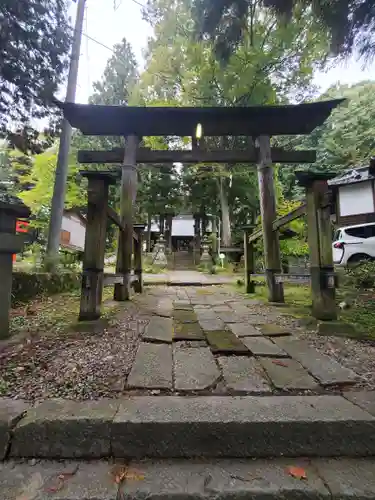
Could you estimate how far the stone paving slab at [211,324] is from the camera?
2609mm

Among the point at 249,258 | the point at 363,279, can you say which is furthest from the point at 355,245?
the point at 249,258

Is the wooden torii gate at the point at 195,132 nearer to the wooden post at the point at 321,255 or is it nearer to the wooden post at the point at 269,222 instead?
the wooden post at the point at 269,222

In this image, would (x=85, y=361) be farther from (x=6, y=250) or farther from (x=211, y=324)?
(x=211, y=324)

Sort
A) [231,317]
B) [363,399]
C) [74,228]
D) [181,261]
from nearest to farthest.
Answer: [363,399]
[231,317]
[74,228]
[181,261]

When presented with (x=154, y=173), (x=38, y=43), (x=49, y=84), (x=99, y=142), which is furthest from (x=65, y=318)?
(x=99, y=142)

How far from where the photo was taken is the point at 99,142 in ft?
57.6

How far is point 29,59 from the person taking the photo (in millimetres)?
4074

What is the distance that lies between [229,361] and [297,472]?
798 millimetres

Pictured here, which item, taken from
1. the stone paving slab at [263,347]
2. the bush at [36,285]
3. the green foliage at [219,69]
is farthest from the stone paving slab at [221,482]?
the green foliage at [219,69]

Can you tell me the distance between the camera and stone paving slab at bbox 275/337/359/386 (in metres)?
1.52

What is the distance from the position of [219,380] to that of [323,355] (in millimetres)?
861

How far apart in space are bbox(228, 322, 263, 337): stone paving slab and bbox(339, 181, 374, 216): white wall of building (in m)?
14.3

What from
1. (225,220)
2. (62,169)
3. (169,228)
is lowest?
(62,169)

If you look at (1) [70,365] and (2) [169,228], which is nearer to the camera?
(1) [70,365]
